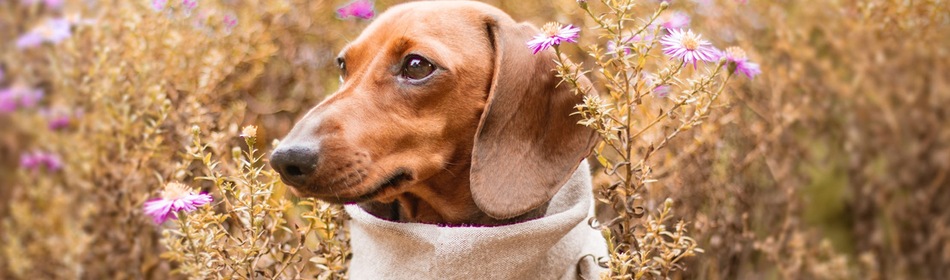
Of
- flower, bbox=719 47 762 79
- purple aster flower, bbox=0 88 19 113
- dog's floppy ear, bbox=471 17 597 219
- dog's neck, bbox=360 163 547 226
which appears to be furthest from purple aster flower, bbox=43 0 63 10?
flower, bbox=719 47 762 79

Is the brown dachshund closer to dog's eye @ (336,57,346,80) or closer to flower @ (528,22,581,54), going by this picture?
dog's eye @ (336,57,346,80)

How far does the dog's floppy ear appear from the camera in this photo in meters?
2.20

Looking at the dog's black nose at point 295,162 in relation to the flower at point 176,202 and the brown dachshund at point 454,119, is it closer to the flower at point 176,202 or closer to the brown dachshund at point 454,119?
the brown dachshund at point 454,119

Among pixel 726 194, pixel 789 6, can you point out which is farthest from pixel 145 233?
pixel 789 6

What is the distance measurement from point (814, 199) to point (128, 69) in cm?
381

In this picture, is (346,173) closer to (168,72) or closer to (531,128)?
(531,128)

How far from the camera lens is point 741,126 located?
11.5ft

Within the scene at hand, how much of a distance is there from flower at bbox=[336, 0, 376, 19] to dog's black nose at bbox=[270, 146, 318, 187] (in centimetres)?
181

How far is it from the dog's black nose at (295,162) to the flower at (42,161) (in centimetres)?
300

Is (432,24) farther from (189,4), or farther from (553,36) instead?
(189,4)

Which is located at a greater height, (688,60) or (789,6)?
(789,6)

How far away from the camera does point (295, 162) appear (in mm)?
1962

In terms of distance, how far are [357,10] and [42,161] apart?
6.92 feet

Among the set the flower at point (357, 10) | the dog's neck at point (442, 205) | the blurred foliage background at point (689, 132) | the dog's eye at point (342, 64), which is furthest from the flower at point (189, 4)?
the dog's neck at point (442, 205)
